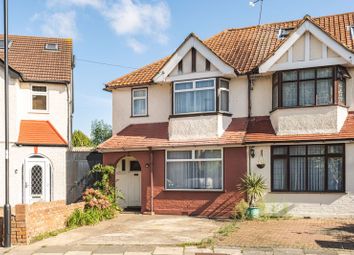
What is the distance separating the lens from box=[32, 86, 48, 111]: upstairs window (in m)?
22.8

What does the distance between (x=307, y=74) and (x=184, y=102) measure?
5105 mm

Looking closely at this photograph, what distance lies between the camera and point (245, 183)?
18047 mm

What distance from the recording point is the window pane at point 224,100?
63.8ft

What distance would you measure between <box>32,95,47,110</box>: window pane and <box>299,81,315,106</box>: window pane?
12.0m

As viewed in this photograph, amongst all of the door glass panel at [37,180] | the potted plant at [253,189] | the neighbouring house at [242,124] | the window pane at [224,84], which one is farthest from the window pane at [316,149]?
the door glass panel at [37,180]

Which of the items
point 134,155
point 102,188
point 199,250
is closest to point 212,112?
point 134,155

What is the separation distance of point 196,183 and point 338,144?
5766 millimetres

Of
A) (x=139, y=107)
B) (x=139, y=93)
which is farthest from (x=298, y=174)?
(x=139, y=93)

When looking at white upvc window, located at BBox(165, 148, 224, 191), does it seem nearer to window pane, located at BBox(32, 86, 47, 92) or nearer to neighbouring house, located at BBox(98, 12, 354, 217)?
neighbouring house, located at BBox(98, 12, 354, 217)

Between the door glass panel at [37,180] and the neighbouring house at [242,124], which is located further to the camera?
the door glass panel at [37,180]

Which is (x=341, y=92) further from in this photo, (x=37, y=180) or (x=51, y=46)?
(x=51, y=46)

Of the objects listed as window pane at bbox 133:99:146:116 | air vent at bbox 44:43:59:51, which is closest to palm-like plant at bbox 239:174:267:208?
window pane at bbox 133:99:146:116

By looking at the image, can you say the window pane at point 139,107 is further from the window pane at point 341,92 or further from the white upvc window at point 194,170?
the window pane at point 341,92

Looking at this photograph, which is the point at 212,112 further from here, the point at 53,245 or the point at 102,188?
the point at 53,245
